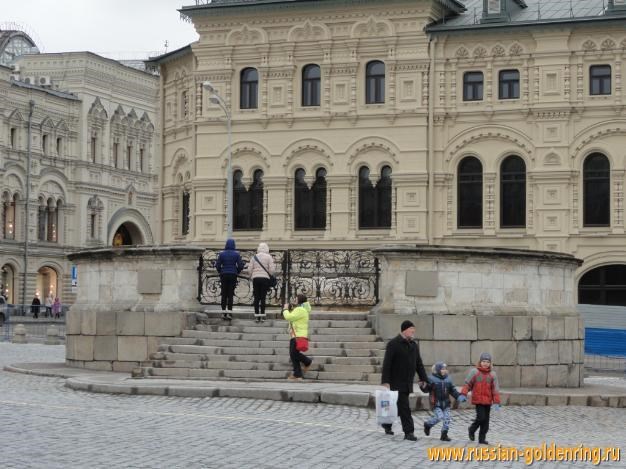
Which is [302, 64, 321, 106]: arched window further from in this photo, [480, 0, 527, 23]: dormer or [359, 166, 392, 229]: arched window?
[480, 0, 527, 23]: dormer

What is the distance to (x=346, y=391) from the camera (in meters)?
19.9

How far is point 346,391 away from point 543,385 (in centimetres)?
555

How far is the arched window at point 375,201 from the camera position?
45.6 metres

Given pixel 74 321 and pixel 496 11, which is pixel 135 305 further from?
pixel 496 11

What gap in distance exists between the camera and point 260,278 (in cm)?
2439

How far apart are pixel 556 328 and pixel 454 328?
7.70ft

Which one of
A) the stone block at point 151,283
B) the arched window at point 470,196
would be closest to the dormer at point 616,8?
the arched window at point 470,196

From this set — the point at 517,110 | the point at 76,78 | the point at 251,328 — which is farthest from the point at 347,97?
the point at 76,78

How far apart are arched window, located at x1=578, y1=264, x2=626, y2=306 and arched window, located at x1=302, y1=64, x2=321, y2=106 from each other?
11457mm

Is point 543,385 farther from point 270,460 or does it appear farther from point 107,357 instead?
point 270,460

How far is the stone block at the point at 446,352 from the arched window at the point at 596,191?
73.0ft

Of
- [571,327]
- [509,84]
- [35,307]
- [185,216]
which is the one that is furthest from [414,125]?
[35,307]

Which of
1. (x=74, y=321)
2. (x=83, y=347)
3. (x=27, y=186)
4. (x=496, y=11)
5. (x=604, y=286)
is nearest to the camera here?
(x=83, y=347)

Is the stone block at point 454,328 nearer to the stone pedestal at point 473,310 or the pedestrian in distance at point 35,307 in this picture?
the stone pedestal at point 473,310
